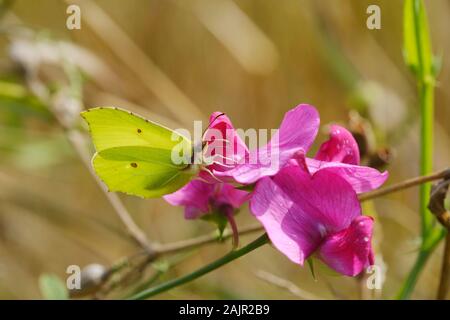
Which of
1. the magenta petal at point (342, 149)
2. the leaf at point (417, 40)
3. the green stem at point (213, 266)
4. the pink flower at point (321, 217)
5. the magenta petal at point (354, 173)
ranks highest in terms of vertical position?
the leaf at point (417, 40)

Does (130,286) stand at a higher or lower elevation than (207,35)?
lower

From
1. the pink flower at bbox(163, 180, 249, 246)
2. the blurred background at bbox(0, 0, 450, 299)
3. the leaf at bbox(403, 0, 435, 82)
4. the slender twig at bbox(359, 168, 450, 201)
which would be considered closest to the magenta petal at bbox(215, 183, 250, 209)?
the pink flower at bbox(163, 180, 249, 246)

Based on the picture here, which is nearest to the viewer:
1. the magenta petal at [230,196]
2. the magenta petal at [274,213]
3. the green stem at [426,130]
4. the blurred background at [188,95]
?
the magenta petal at [274,213]

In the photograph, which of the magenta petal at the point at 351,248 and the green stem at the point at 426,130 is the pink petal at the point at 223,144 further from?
the green stem at the point at 426,130

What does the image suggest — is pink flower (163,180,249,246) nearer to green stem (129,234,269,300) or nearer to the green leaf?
green stem (129,234,269,300)

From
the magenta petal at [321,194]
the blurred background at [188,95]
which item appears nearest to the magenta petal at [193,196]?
the magenta petal at [321,194]

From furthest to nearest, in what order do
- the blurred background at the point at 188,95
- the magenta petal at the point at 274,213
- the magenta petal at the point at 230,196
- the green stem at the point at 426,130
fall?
the blurred background at the point at 188,95 < the green stem at the point at 426,130 < the magenta petal at the point at 230,196 < the magenta petal at the point at 274,213
